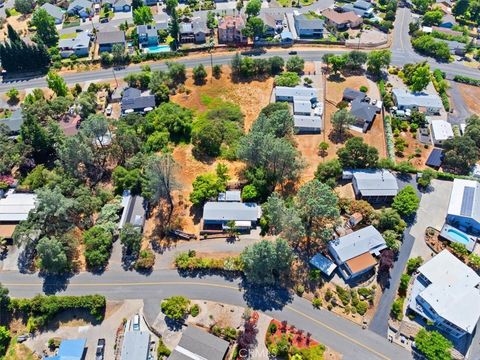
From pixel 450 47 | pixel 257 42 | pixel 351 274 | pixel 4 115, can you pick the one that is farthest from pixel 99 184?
pixel 450 47

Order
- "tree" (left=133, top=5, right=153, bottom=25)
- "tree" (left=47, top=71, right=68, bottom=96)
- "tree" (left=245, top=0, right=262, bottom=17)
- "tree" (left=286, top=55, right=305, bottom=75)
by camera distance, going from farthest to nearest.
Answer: "tree" (left=245, top=0, right=262, bottom=17)
"tree" (left=133, top=5, right=153, bottom=25)
"tree" (left=286, top=55, right=305, bottom=75)
"tree" (left=47, top=71, right=68, bottom=96)

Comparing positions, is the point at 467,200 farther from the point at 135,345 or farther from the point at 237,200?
the point at 135,345

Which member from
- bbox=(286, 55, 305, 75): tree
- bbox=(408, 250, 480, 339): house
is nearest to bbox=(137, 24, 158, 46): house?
bbox=(286, 55, 305, 75): tree

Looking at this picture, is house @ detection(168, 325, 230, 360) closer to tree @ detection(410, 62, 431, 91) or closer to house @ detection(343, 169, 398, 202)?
house @ detection(343, 169, 398, 202)

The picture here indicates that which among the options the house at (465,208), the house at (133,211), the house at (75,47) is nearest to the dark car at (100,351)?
the house at (133,211)

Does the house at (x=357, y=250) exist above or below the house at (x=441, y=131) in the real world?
below

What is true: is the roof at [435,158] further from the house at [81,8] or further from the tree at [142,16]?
the house at [81,8]

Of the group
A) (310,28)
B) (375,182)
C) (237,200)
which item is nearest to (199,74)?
(310,28)
